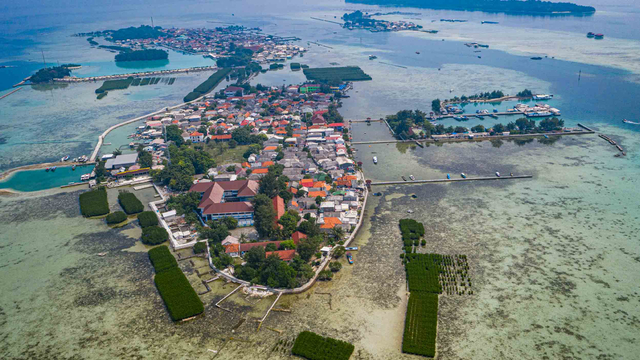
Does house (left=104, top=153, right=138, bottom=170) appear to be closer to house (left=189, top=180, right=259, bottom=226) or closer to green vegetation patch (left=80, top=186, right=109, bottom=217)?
green vegetation patch (left=80, top=186, right=109, bottom=217)

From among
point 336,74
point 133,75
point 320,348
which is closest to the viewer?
point 320,348

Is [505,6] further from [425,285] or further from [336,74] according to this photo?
[425,285]

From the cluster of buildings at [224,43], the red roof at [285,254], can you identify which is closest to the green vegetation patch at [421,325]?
the red roof at [285,254]

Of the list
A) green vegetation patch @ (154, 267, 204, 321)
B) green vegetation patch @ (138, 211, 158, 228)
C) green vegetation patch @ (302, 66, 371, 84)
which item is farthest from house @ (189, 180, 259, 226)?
green vegetation patch @ (302, 66, 371, 84)

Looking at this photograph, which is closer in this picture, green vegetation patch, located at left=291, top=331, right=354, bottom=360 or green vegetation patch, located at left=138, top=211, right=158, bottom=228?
green vegetation patch, located at left=291, top=331, right=354, bottom=360

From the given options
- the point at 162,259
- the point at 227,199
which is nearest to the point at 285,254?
the point at 162,259

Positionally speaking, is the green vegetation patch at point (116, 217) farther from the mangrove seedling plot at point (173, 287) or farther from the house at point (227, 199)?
the mangrove seedling plot at point (173, 287)
